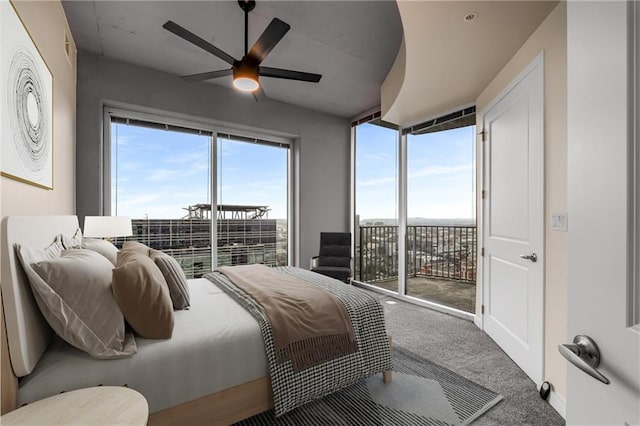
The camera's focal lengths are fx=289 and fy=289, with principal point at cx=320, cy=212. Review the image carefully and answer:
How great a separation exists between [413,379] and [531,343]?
0.92 m

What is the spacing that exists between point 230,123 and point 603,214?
165 inches

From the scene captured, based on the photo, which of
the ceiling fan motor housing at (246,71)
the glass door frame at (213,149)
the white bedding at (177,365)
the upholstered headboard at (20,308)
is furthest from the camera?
the glass door frame at (213,149)

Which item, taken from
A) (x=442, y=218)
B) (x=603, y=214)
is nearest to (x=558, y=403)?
(x=603, y=214)

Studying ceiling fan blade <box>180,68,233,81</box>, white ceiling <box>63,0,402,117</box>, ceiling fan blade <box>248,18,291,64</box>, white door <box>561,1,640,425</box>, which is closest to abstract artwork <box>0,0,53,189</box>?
ceiling fan blade <box>180,68,233,81</box>

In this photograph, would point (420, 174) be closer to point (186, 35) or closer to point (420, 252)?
point (420, 252)

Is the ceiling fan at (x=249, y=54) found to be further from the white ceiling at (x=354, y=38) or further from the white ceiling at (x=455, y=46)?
the white ceiling at (x=455, y=46)

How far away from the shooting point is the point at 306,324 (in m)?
1.73

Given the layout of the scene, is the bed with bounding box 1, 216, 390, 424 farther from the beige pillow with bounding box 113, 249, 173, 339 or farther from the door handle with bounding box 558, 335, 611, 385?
the door handle with bounding box 558, 335, 611, 385

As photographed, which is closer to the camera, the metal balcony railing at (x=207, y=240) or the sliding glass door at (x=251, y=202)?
the metal balcony railing at (x=207, y=240)

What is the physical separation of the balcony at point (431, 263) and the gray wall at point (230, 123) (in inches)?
34.7

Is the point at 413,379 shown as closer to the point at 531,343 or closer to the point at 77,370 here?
the point at 531,343

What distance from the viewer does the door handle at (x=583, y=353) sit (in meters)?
0.55

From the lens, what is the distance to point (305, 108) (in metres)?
4.75

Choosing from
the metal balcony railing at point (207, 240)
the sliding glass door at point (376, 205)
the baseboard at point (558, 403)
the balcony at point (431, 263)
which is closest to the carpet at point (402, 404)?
the baseboard at point (558, 403)
